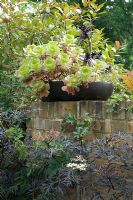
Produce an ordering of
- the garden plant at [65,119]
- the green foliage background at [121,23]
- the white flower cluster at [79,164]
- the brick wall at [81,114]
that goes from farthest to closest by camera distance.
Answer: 1. the green foliage background at [121,23]
2. the brick wall at [81,114]
3. the garden plant at [65,119]
4. the white flower cluster at [79,164]

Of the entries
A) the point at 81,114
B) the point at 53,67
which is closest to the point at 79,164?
the point at 81,114

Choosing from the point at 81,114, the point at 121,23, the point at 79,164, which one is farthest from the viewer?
the point at 121,23

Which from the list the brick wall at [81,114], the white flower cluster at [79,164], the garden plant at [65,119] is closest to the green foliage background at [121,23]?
the garden plant at [65,119]

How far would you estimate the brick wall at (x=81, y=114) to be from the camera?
3062 millimetres

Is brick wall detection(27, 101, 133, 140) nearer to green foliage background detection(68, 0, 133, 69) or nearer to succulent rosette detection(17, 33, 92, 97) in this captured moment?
succulent rosette detection(17, 33, 92, 97)

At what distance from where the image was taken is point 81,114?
3.31 metres

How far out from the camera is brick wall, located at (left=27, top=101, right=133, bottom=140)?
306cm

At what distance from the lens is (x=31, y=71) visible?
3.37 meters

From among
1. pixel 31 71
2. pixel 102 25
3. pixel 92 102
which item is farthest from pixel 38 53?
pixel 102 25

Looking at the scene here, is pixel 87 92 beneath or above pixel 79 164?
above

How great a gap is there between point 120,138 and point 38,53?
110 cm

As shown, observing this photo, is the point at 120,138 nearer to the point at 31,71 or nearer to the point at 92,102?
the point at 92,102

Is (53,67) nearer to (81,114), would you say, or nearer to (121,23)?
(81,114)

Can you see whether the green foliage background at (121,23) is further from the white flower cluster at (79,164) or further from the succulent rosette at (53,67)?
the white flower cluster at (79,164)
